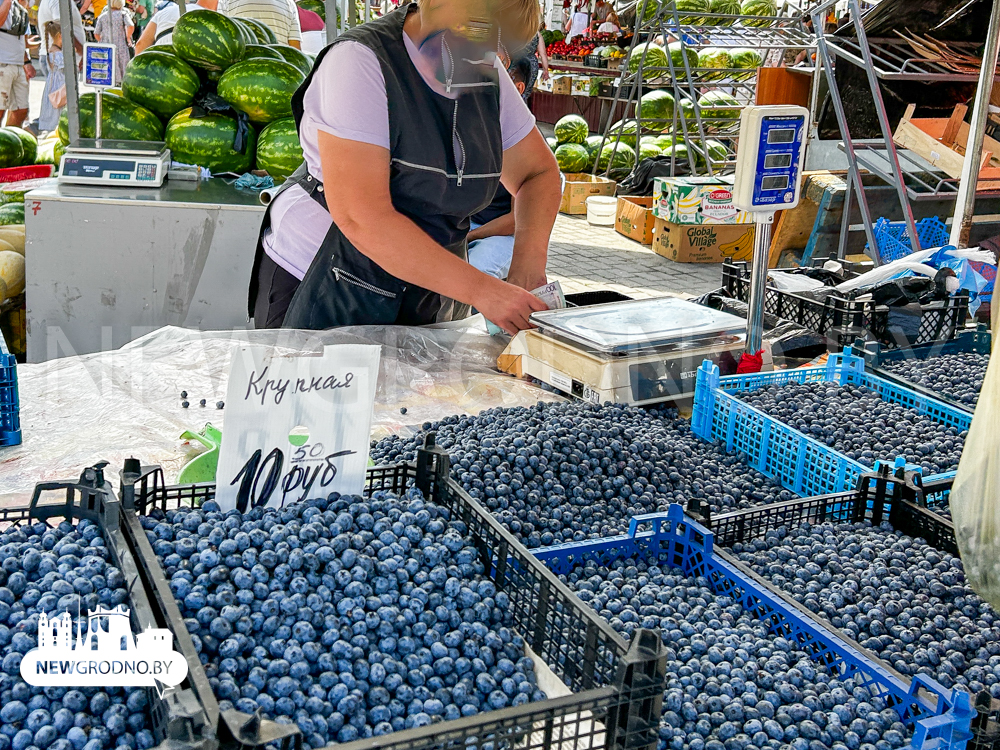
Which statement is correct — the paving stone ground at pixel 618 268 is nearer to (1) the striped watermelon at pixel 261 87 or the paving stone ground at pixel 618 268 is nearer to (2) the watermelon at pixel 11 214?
(1) the striped watermelon at pixel 261 87

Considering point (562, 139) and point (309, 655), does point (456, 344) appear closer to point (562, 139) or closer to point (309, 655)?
point (309, 655)

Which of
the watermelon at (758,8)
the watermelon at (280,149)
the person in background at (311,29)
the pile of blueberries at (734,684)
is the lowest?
the pile of blueberries at (734,684)

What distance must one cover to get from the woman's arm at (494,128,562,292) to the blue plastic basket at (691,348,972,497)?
830mm

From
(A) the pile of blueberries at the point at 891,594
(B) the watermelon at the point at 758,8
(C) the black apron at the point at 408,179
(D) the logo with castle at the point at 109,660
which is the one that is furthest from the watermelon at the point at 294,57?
(B) the watermelon at the point at 758,8

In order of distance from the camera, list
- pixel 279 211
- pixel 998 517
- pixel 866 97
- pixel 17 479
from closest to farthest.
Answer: pixel 998 517 < pixel 17 479 < pixel 279 211 < pixel 866 97

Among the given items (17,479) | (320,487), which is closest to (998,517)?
(320,487)

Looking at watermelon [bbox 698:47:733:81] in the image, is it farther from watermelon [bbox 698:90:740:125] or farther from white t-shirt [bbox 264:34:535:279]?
white t-shirt [bbox 264:34:535:279]

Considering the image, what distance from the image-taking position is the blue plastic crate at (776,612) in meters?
1.12

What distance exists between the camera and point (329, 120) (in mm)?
2232

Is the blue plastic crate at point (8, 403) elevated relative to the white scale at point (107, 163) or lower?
lower

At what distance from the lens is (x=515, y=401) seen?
7.60 feet

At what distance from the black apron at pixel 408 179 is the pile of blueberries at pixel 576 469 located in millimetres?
660

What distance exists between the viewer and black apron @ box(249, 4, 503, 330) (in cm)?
230

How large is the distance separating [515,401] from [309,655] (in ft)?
4.30
